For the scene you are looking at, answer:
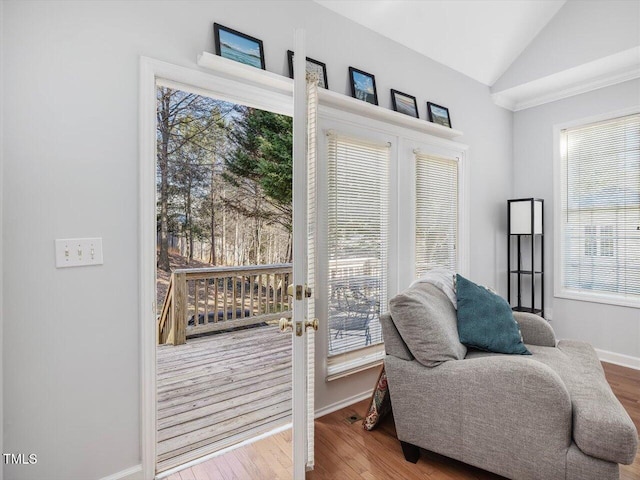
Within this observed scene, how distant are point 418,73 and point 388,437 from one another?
280cm

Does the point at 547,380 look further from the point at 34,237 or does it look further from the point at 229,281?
the point at 229,281

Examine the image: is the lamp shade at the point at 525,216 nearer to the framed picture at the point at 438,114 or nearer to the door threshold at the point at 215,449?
the framed picture at the point at 438,114

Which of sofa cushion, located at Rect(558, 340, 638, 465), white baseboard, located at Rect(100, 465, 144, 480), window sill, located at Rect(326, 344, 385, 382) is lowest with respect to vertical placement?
white baseboard, located at Rect(100, 465, 144, 480)

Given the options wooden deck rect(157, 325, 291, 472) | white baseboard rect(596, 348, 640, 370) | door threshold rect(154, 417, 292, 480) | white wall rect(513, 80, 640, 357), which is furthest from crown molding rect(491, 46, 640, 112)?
door threshold rect(154, 417, 292, 480)

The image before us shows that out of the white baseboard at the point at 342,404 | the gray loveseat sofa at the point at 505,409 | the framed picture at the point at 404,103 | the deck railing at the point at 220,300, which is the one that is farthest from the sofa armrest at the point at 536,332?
the deck railing at the point at 220,300

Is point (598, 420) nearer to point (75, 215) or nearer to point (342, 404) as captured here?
point (342, 404)

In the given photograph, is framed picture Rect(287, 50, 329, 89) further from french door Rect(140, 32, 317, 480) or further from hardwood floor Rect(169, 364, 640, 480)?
hardwood floor Rect(169, 364, 640, 480)

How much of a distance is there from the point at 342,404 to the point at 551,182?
309 cm

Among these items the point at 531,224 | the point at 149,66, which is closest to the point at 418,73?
the point at 531,224

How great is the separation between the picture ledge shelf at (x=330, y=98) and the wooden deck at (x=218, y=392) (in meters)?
2.15

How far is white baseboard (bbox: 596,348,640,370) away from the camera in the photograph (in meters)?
3.16

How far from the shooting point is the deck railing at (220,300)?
4078mm

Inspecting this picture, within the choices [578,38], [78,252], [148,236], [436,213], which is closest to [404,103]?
[436,213]

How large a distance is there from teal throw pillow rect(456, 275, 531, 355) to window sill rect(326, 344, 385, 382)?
2.68 feet
